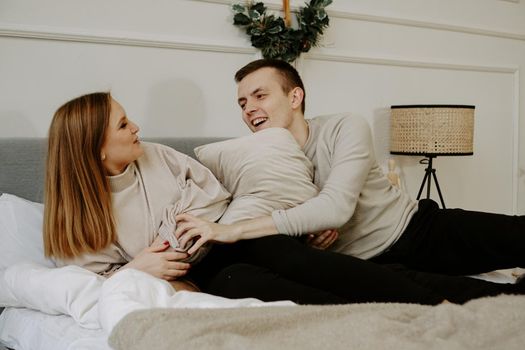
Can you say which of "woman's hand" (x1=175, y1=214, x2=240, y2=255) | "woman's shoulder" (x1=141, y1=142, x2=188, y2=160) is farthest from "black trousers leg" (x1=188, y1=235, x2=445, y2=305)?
"woman's shoulder" (x1=141, y1=142, x2=188, y2=160)

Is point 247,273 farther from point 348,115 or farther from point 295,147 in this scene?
point 348,115

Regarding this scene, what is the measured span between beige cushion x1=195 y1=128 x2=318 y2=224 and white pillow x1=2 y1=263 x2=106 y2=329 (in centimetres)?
44

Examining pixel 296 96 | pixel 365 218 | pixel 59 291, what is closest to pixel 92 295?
pixel 59 291

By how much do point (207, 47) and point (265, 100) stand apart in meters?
0.58

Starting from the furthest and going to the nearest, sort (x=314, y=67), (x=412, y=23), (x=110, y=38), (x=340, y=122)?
(x=412, y=23), (x=314, y=67), (x=110, y=38), (x=340, y=122)

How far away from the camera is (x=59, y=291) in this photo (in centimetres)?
100

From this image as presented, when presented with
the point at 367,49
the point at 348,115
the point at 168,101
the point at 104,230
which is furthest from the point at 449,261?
the point at 367,49

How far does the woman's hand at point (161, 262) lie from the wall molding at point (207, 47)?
99cm

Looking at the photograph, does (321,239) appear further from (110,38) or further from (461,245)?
(110,38)

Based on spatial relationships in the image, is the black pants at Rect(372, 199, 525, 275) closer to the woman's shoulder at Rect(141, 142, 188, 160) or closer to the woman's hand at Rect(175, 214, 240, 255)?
the woman's hand at Rect(175, 214, 240, 255)

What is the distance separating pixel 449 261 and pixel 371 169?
379 mm

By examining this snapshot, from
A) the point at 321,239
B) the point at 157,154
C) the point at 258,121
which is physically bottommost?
the point at 321,239

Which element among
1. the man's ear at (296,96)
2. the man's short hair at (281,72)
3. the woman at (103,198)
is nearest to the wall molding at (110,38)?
the man's short hair at (281,72)

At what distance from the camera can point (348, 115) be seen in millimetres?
1562
